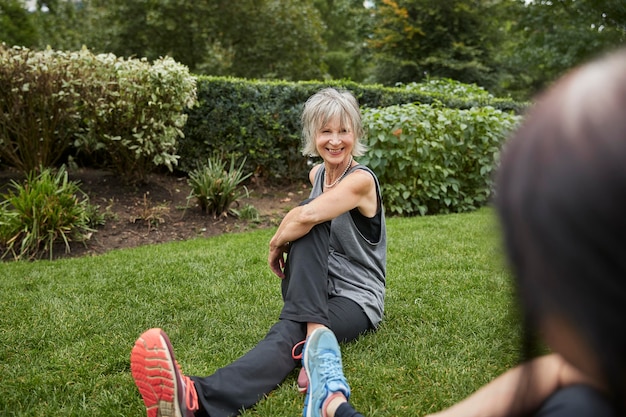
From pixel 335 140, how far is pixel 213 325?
1.21 m

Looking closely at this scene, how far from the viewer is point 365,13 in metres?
20.4

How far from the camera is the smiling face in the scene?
2682mm

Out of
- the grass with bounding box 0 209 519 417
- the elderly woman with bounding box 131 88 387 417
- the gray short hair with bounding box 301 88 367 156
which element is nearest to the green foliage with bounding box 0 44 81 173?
the grass with bounding box 0 209 519 417

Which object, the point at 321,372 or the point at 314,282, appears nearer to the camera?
the point at 321,372

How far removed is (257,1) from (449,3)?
21.5ft

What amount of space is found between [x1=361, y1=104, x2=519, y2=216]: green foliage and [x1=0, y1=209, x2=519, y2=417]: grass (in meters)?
1.80

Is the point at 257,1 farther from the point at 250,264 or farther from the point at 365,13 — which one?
the point at 250,264

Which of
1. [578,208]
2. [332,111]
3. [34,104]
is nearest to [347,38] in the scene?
[34,104]

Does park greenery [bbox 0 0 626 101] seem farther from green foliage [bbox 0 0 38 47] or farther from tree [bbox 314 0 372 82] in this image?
tree [bbox 314 0 372 82]

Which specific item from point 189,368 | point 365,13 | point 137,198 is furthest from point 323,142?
point 365,13

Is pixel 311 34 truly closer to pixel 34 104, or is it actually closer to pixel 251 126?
pixel 251 126

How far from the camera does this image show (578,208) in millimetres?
538

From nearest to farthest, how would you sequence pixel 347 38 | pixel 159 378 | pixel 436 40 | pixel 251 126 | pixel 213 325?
pixel 159 378
pixel 213 325
pixel 251 126
pixel 436 40
pixel 347 38

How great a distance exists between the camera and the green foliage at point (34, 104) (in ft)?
A: 17.8
